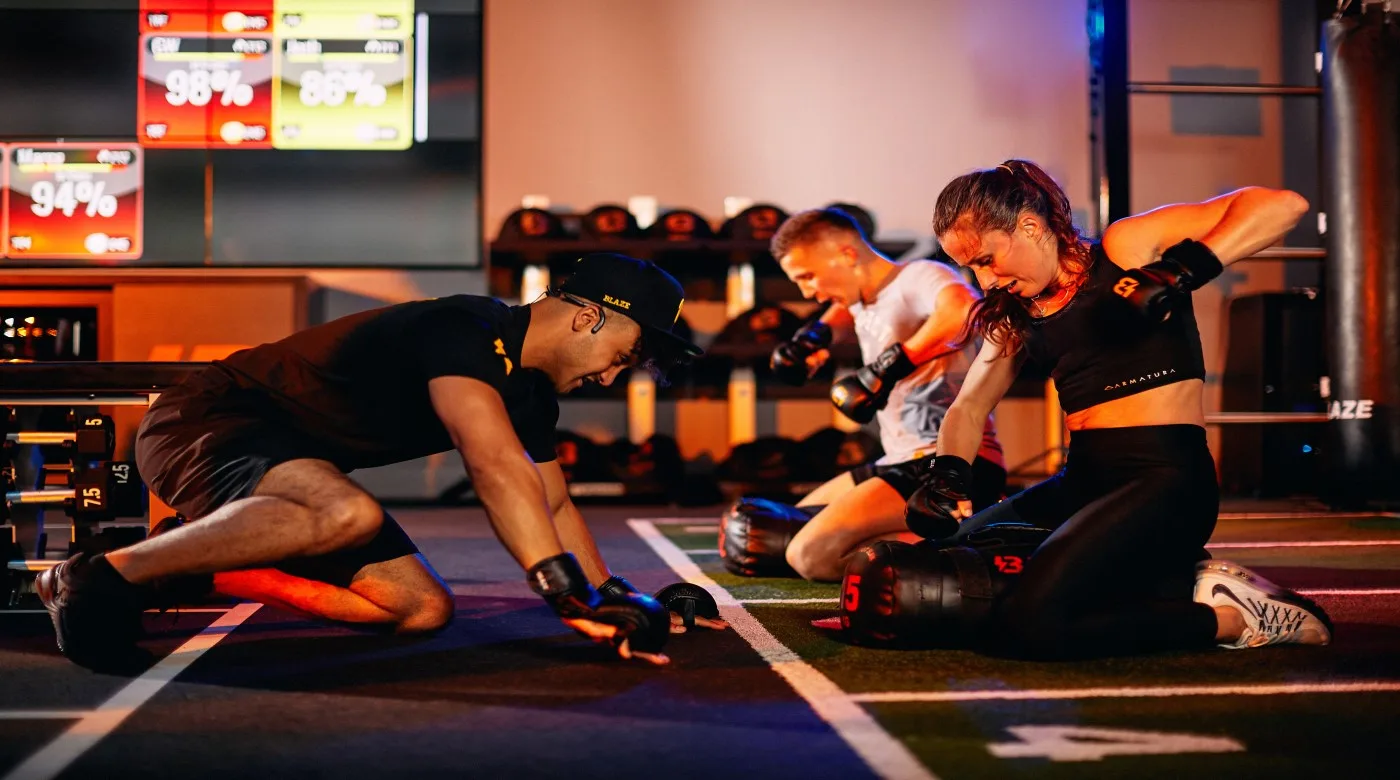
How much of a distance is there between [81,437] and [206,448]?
3.84 ft

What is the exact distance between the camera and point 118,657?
10.8ft

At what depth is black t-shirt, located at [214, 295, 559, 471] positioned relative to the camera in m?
3.35

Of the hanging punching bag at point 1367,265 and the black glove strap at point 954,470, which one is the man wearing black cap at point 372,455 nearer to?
the black glove strap at point 954,470

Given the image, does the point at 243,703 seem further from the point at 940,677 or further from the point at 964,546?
the point at 964,546

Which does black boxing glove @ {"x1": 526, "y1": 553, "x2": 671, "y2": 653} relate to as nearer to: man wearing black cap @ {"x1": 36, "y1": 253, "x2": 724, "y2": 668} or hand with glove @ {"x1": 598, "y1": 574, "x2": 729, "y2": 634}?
man wearing black cap @ {"x1": 36, "y1": 253, "x2": 724, "y2": 668}

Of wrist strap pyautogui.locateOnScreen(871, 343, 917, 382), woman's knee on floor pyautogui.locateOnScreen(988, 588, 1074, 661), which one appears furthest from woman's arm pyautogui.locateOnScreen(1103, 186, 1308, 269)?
wrist strap pyautogui.locateOnScreen(871, 343, 917, 382)

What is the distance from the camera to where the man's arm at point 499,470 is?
2.95 m

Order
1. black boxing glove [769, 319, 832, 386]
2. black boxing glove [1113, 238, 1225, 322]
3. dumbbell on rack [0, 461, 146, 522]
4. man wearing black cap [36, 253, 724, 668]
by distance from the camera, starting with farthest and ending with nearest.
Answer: black boxing glove [769, 319, 832, 386] < dumbbell on rack [0, 461, 146, 522] < black boxing glove [1113, 238, 1225, 322] < man wearing black cap [36, 253, 724, 668]

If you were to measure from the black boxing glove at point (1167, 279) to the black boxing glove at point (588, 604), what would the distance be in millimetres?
1414

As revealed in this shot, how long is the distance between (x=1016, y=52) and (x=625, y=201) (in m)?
3.42

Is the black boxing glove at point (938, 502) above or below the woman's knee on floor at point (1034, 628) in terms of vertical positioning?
above

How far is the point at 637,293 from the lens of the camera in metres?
3.35

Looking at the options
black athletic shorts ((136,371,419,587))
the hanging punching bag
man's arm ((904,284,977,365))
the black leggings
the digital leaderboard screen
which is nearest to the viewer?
the black leggings

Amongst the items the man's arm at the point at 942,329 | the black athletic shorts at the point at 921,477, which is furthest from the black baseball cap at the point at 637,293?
the man's arm at the point at 942,329
